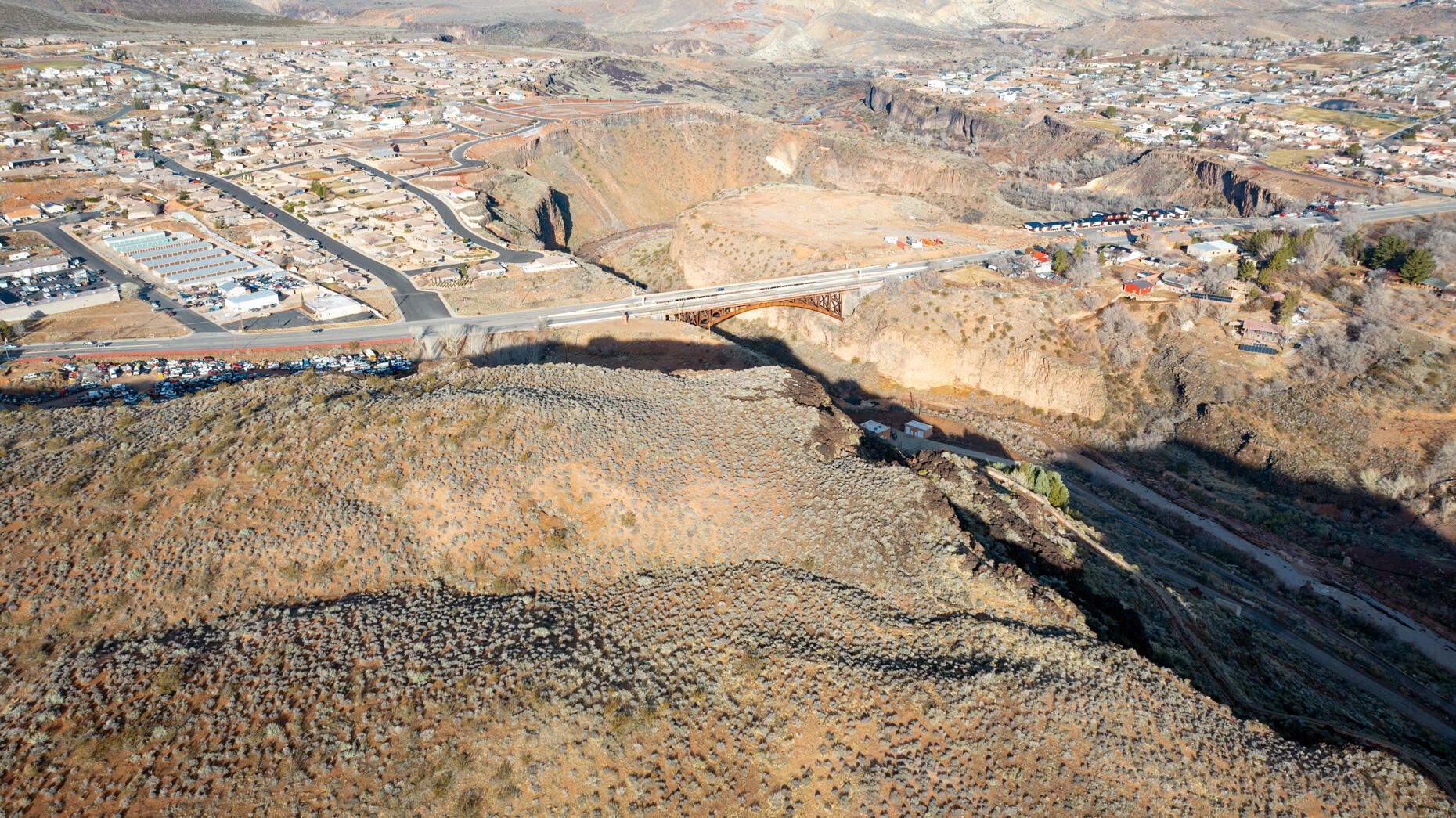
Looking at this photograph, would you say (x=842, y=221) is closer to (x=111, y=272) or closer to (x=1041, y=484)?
(x=1041, y=484)

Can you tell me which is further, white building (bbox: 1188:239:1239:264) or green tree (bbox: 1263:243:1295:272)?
white building (bbox: 1188:239:1239:264)

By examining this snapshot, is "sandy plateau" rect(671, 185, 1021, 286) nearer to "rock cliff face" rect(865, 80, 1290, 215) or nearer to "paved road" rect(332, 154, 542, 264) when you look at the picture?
"paved road" rect(332, 154, 542, 264)

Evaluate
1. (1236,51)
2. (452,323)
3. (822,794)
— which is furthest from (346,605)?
(1236,51)

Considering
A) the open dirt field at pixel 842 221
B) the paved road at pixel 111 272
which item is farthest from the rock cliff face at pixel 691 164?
the paved road at pixel 111 272

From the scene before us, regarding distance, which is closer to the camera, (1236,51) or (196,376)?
(196,376)

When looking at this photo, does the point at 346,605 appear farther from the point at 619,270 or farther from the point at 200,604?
the point at 619,270

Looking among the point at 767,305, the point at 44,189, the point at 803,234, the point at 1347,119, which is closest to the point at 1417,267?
the point at 803,234

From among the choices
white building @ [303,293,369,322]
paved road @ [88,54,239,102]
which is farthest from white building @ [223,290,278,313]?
paved road @ [88,54,239,102]

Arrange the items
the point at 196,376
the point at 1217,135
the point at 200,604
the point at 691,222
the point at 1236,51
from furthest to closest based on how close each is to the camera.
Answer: the point at 1236,51 < the point at 1217,135 < the point at 691,222 < the point at 196,376 < the point at 200,604
